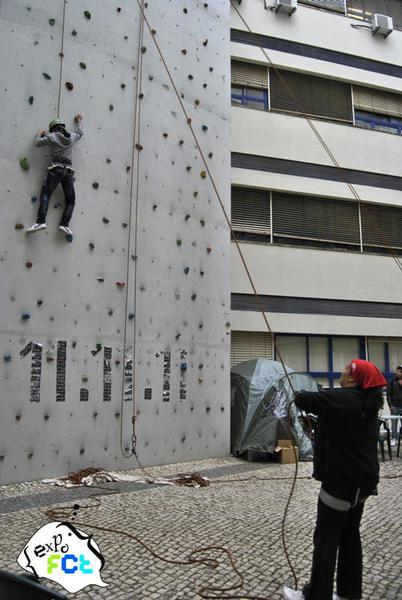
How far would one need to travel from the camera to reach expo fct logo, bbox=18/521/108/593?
337cm

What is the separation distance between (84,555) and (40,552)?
271 mm

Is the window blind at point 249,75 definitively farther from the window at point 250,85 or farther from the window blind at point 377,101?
the window blind at point 377,101

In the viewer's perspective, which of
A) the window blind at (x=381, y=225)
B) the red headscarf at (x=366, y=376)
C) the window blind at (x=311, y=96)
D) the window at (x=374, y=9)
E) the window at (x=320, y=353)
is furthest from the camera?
the window at (x=374, y=9)

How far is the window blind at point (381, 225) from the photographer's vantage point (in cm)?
1605

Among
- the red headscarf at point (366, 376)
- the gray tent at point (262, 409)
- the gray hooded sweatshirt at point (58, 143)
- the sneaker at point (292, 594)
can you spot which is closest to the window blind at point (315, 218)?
→ the gray tent at point (262, 409)

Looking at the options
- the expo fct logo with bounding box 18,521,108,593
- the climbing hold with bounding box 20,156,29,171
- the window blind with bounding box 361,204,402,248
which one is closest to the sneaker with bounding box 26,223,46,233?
the climbing hold with bounding box 20,156,29,171

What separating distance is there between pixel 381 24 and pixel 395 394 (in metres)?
11.7

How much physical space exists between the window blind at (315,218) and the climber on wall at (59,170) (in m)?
7.35

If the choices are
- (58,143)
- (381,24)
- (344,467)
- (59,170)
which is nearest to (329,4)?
(381,24)

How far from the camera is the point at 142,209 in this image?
999 centimetres

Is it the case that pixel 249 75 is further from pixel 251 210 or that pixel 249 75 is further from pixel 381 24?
pixel 381 24

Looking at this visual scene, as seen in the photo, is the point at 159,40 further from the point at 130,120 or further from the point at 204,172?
the point at 204,172

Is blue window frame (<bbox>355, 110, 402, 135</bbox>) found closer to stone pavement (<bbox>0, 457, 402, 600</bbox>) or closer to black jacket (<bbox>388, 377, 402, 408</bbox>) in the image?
black jacket (<bbox>388, 377, 402, 408</bbox>)

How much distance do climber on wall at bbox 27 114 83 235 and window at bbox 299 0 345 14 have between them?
11069 millimetres
